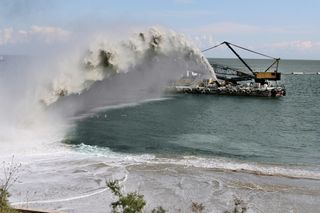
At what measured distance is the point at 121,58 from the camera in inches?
1357

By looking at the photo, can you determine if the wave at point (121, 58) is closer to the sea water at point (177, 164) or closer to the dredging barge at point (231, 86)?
the sea water at point (177, 164)

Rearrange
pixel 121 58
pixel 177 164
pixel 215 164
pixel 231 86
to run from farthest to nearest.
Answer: pixel 231 86, pixel 121 58, pixel 215 164, pixel 177 164

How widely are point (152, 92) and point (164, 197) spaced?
36.4 meters

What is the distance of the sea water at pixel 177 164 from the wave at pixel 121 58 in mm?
2731

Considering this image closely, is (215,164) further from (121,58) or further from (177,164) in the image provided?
(121,58)

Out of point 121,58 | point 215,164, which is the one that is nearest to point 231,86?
point 121,58

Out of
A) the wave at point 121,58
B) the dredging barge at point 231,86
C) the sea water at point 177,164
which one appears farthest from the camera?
the dredging barge at point 231,86

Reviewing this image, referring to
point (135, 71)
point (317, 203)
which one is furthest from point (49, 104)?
point (317, 203)

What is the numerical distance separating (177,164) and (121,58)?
16029mm

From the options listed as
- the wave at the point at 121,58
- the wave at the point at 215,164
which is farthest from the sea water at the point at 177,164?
the wave at the point at 121,58

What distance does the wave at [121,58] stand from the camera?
1215 inches

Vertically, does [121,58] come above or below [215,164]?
above

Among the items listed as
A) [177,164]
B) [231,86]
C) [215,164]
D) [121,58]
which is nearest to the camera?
[177,164]

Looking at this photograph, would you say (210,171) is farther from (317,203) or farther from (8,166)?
(8,166)
